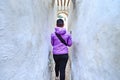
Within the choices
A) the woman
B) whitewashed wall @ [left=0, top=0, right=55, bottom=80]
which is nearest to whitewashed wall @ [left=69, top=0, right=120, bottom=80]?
whitewashed wall @ [left=0, top=0, right=55, bottom=80]

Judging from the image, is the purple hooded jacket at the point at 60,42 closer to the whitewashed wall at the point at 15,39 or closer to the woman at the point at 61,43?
the woman at the point at 61,43

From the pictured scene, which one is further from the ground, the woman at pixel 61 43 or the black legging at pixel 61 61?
the woman at pixel 61 43

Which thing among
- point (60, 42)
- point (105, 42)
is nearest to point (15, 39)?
point (105, 42)

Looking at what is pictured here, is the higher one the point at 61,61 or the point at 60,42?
the point at 60,42

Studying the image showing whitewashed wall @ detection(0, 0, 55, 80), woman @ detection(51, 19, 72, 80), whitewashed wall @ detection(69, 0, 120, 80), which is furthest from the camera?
woman @ detection(51, 19, 72, 80)

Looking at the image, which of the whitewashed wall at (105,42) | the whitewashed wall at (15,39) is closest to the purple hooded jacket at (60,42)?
the whitewashed wall at (105,42)

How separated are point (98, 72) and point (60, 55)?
5.15 feet

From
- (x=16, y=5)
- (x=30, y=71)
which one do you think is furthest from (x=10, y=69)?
(x=30, y=71)

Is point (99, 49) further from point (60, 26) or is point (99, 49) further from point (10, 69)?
point (60, 26)

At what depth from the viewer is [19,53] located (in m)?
1.73

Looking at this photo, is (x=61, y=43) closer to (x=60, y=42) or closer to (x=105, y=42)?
(x=60, y=42)

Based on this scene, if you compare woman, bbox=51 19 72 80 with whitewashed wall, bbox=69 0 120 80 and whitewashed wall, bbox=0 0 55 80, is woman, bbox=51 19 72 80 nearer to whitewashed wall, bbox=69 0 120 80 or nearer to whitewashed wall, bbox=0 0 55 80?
whitewashed wall, bbox=69 0 120 80

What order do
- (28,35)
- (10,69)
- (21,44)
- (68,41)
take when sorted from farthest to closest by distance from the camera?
(68,41) < (28,35) < (21,44) < (10,69)

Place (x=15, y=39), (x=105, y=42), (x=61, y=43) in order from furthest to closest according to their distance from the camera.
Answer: (x=61, y=43), (x=105, y=42), (x=15, y=39)
